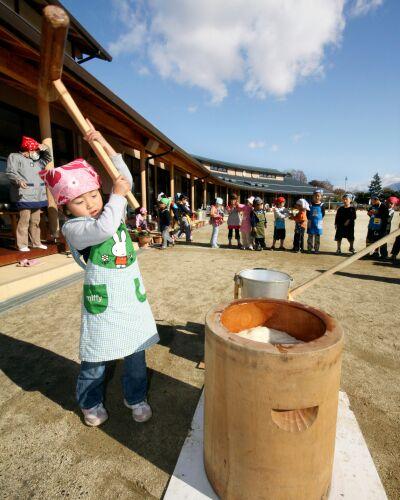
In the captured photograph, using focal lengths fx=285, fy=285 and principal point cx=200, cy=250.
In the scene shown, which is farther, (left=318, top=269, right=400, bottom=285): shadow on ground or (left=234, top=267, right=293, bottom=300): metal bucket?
(left=318, top=269, right=400, bottom=285): shadow on ground

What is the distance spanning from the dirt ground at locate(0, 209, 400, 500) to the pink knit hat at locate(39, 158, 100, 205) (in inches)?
54.6

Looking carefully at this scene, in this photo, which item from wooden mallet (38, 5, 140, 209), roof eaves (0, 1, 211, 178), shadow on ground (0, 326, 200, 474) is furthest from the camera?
roof eaves (0, 1, 211, 178)

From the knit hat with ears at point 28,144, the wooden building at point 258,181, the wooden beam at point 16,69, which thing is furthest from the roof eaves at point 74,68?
the wooden building at point 258,181

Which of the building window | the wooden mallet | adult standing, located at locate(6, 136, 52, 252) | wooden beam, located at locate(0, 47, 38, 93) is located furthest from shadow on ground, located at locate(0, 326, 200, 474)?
the building window

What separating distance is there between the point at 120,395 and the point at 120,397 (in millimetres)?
26

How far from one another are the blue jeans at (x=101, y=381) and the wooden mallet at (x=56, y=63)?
0.99m

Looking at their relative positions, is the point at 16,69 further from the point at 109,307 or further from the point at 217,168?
the point at 217,168

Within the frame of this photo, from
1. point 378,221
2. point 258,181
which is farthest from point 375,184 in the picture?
point 378,221

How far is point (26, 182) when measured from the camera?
459cm

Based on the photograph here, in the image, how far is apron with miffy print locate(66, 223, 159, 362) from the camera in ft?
5.29

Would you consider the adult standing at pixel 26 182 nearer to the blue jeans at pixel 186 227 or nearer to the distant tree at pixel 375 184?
the blue jeans at pixel 186 227

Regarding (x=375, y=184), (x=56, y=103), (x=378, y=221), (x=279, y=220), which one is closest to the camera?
(x=56, y=103)

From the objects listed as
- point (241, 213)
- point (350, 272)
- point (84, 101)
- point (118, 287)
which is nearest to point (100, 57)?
point (84, 101)

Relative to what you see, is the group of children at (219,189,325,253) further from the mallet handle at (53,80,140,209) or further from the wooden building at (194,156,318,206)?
the wooden building at (194,156,318,206)
